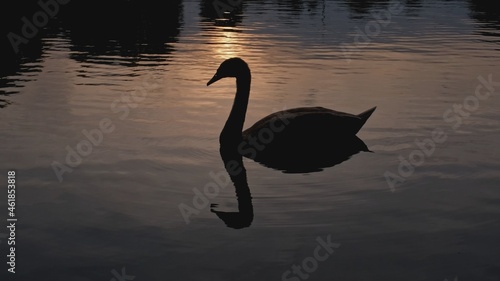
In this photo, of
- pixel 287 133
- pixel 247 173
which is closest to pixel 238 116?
pixel 287 133

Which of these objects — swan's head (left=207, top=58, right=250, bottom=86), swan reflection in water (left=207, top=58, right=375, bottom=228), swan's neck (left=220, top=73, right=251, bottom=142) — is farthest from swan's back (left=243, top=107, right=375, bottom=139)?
swan's head (left=207, top=58, right=250, bottom=86)

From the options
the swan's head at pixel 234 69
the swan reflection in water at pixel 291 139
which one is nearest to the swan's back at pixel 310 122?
the swan reflection in water at pixel 291 139

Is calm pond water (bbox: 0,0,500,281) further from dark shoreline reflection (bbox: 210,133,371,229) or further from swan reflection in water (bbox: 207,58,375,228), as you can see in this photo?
swan reflection in water (bbox: 207,58,375,228)

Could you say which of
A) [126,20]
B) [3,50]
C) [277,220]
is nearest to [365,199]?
[277,220]

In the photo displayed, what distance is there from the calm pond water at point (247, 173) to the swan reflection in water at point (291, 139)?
368 mm

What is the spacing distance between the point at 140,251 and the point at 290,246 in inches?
65.9

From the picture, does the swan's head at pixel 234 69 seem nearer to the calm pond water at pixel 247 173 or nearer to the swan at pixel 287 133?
the swan at pixel 287 133

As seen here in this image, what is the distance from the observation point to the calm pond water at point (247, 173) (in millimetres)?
8258

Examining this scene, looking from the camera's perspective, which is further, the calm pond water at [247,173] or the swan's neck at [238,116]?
the swan's neck at [238,116]

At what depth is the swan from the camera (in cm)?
1377

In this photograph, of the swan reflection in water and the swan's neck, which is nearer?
the swan reflection in water

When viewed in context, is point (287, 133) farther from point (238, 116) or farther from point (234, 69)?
point (234, 69)

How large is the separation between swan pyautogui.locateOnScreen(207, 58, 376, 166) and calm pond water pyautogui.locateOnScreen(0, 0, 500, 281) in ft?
1.45

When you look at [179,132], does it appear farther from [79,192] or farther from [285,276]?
[285,276]
